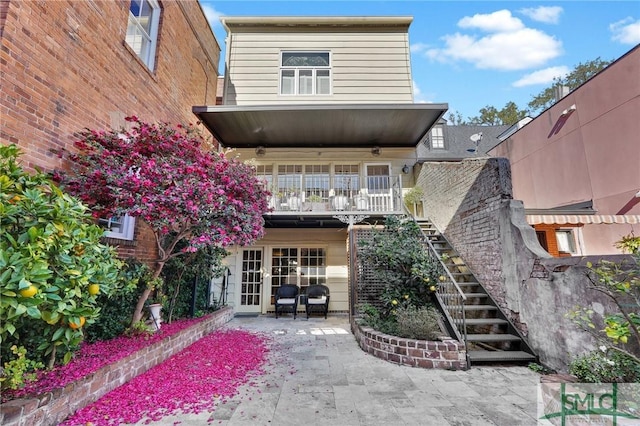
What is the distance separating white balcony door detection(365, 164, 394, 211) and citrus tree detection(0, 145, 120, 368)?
6.91m

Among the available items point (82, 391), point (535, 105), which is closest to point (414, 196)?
point (82, 391)

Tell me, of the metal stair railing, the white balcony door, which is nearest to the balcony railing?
the white balcony door

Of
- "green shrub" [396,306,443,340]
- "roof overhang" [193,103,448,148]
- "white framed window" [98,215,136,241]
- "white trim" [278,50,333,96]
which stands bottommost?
"green shrub" [396,306,443,340]

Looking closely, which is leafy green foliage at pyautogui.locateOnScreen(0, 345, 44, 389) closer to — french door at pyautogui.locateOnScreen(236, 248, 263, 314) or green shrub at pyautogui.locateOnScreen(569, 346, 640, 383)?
green shrub at pyautogui.locateOnScreen(569, 346, 640, 383)

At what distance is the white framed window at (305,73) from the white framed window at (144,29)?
4172 mm

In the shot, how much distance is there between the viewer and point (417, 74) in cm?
970

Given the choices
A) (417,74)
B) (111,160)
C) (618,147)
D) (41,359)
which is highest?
(417,74)

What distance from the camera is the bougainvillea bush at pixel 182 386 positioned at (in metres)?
2.69

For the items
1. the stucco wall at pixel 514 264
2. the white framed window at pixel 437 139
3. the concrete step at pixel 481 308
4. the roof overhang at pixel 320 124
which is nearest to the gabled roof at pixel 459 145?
the white framed window at pixel 437 139

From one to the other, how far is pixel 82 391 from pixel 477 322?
212 inches

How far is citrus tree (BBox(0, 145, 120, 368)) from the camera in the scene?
194cm

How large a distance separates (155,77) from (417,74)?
322 inches

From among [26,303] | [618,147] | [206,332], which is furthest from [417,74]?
[26,303]

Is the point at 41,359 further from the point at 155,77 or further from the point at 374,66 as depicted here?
the point at 374,66
